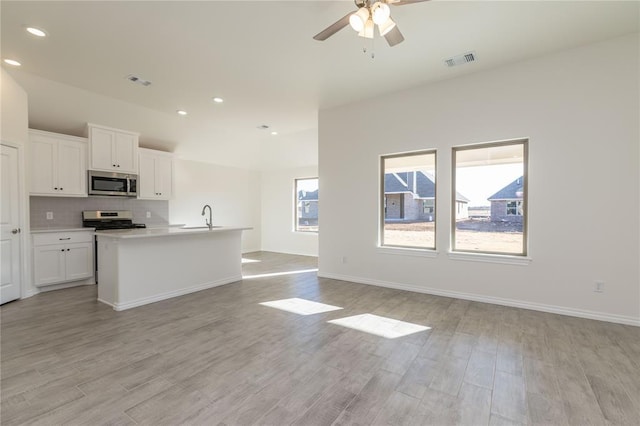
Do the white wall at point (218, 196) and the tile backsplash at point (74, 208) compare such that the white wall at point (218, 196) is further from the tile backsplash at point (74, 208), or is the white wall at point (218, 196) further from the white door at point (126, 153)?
the white door at point (126, 153)

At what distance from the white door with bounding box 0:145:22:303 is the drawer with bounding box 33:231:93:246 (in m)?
0.40

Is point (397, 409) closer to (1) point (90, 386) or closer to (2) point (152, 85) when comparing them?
(1) point (90, 386)

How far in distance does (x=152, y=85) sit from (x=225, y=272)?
3050 mm

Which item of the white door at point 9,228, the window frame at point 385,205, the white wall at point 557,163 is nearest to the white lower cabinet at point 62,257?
the white door at point 9,228

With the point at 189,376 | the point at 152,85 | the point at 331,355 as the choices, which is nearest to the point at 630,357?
the point at 331,355

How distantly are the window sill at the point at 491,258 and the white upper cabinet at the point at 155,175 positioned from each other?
572 centimetres

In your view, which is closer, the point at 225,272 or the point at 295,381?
the point at 295,381

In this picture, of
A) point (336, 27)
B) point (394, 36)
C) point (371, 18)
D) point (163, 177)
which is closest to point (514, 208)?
point (394, 36)

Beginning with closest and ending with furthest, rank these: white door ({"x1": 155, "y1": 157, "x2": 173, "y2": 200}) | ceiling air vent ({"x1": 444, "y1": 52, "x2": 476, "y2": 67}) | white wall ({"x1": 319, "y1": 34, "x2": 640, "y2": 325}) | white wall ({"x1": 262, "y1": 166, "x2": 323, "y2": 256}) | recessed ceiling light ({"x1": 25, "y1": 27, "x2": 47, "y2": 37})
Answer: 1. recessed ceiling light ({"x1": 25, "y1": 27, "x2": 47, "y2": 37})
2. white wall ({"x1": 319, "y1": 34, "x2": 640, "y2": 325})
3. ceiling air vent ({"x1": 444, "y1": 52, "x2": 476, "y2": 67})
4. white door ({"x1": 155, "y1": 157, "x2": 173, "y2": 200})
5. white wall ({"x1": 262, "y1": 166, "x2": 323, "y2": 256})

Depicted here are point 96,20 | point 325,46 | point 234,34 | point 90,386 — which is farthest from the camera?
point 325,46

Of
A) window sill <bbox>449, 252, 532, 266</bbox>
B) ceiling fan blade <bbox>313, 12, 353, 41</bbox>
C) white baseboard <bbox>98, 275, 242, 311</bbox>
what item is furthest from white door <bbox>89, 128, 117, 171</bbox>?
window sill <bbox>449, 252, 532, 266</bbox>

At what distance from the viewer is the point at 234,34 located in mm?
2977

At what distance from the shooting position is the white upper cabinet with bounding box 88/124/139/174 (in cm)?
487

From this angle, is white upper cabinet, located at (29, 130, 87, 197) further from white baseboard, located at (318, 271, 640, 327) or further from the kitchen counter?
white baseboard, located at (318, 271, 640, 327)
